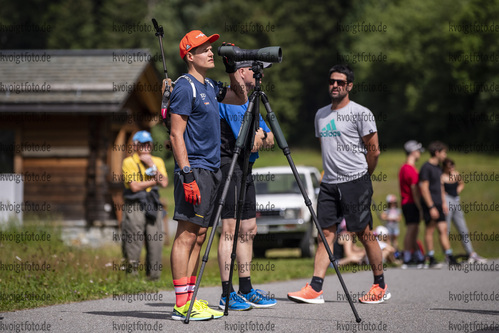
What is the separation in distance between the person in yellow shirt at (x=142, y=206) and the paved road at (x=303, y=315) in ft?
5.27

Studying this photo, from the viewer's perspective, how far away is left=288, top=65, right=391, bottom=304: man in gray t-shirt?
25.1ft

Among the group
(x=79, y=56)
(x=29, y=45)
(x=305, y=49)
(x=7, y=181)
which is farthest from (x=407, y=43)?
(x=7, y=181)

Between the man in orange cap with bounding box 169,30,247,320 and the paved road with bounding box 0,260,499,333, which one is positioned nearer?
the paved road with bounding box 0,260,499,333

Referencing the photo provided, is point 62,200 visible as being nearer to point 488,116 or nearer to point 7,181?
point 7,181

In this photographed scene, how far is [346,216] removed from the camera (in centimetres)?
768

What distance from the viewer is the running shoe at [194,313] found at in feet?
20.4

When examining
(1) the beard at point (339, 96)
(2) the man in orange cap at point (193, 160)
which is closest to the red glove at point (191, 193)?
(2) the man in orange cap at point (193, 160)

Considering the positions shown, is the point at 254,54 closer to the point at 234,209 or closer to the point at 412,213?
the point at 234,209

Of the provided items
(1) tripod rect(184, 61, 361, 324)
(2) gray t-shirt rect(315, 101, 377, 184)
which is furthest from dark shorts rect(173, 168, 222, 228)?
(2) gray t-shirt rect(315, 101, 377, 184)

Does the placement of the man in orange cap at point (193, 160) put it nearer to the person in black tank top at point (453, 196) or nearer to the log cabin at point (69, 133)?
the person in black tank top at point (453, 196)

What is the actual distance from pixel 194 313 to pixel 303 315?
1.03m

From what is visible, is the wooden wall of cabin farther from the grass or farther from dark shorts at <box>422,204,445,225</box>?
dark shorts at <box>422,204,445,225</box>

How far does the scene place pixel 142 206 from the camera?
34.0ft

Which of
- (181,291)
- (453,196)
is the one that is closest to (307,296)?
(181,291)
